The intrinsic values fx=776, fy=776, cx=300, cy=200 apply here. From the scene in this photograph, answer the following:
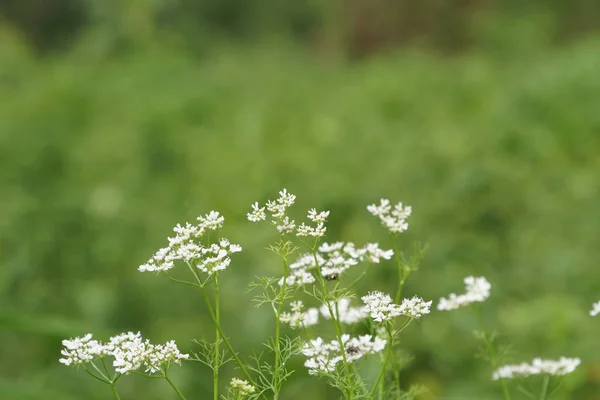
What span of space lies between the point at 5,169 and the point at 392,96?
3.02 metres

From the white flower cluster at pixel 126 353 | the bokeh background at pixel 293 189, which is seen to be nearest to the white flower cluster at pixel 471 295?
the white flower cluster at pixel 126 353

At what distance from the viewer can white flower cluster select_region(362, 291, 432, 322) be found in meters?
0.98

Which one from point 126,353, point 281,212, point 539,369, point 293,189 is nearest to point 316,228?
point 281,212

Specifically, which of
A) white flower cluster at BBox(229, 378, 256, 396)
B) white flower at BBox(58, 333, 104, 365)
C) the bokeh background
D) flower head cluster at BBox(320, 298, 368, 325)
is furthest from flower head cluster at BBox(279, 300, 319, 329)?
the bokeh background

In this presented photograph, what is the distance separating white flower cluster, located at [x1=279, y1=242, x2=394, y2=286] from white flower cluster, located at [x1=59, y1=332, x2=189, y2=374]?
0.69 ft

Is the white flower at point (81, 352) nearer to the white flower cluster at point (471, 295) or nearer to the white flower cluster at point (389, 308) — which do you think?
the white flower cluster at point (389, 308)

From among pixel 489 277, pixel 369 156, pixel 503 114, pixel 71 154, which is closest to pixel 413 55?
pixel 503 114

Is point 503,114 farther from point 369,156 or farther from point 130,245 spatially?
point 130,245

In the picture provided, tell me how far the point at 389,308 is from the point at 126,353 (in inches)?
13.6

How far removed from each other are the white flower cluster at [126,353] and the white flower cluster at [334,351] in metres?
0.19

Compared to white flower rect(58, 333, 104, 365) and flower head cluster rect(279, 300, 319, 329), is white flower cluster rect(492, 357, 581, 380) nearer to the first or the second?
flower head cluster rect(279, 300, 319, 329)

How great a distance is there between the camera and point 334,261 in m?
1.12

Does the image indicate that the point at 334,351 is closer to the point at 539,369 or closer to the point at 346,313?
the point at 346,313

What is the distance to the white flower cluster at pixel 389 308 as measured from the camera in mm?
975
